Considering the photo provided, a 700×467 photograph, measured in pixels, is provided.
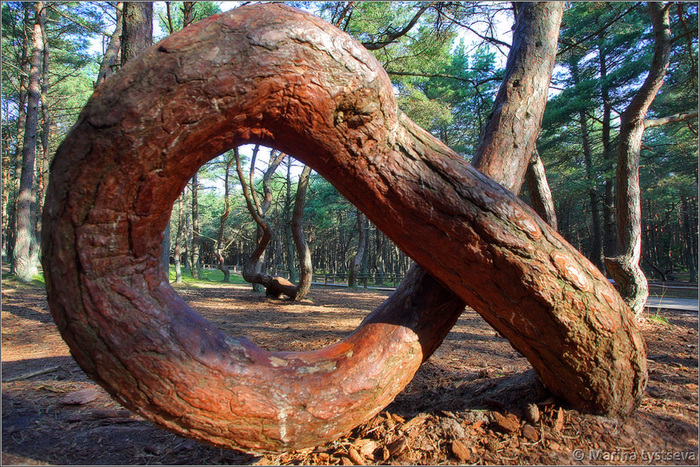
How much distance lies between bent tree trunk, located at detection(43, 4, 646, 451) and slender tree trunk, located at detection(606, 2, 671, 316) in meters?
3.83

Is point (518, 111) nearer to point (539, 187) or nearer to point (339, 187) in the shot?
point (339, 187)

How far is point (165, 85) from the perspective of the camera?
144cm

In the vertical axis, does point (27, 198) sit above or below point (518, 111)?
above

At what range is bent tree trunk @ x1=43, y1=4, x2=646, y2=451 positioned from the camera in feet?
4.73

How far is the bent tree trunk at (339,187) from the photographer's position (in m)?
1.44

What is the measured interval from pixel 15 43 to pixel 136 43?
17.4 meters

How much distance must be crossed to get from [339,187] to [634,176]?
5463 mm

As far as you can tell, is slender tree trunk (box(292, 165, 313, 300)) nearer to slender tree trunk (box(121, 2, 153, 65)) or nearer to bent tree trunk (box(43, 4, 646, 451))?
slender tree trunk (box(121, 2, 153, 65))

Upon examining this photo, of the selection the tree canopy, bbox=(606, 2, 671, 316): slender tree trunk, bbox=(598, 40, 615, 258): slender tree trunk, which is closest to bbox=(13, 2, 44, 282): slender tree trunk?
the tree canopy

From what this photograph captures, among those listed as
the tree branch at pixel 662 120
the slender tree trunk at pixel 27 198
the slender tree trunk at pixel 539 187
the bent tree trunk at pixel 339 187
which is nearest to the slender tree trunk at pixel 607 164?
the tree branch at pixel 662 120

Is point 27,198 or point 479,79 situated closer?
point 27,198

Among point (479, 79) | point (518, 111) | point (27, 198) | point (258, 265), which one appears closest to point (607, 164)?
point (479, 79)

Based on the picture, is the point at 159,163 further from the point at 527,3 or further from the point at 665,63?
the point at 665,63

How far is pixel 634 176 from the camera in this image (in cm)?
538
